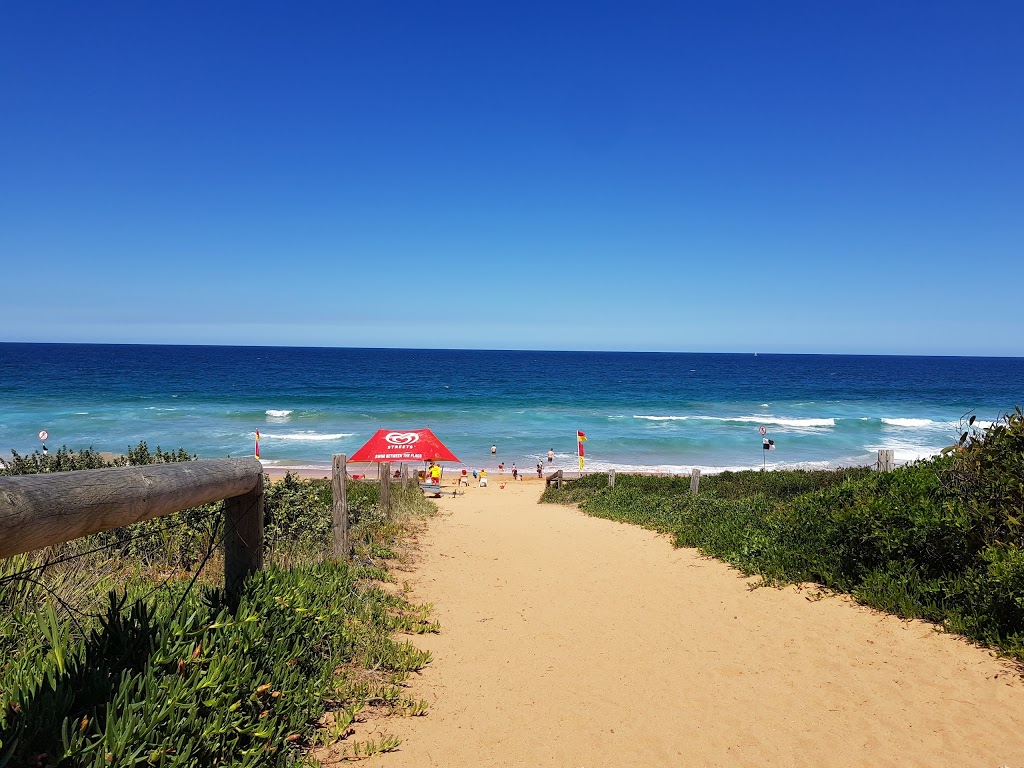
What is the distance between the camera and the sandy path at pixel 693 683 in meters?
3.97

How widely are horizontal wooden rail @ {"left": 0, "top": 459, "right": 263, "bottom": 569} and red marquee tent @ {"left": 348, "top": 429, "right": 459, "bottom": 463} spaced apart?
11763 millimetres

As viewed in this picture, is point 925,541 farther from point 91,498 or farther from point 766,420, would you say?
point 766,420

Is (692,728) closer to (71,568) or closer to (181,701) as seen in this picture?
(181,701)

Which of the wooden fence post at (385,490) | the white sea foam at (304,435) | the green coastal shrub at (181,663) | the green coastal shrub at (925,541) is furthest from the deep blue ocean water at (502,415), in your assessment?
the green coastal shrub at (181,663)

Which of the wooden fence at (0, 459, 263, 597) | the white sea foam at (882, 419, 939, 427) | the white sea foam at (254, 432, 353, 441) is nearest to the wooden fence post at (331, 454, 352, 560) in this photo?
the wooden fence at (0, 459, 263, 597)

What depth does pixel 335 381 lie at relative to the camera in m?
76.3

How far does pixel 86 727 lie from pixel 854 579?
22.4 feet

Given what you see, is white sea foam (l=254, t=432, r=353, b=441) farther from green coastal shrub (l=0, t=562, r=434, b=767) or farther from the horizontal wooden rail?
the horizontal wooden rail

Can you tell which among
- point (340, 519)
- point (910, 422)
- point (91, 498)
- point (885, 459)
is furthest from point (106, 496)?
point (910, 422)

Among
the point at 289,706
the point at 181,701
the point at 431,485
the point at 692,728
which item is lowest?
the point at 431,485

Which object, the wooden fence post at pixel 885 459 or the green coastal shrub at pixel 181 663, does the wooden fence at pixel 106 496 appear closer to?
the green coastal shrub at pixel 181 663

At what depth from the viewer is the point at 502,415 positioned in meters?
49.0

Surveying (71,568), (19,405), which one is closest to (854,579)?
(71,568)

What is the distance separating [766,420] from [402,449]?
124 ft
